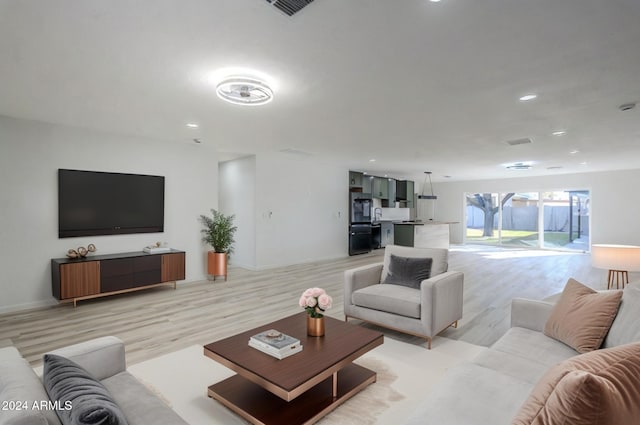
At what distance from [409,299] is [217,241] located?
3.93 meters

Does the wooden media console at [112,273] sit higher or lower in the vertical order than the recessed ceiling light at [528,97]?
lower

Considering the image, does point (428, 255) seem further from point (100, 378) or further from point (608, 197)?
point (608, 197)

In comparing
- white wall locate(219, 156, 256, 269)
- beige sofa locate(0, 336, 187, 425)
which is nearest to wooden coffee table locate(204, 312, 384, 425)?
beige sofa locate(0, 336, 187, 425)

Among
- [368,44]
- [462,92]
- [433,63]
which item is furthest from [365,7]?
[462,92]

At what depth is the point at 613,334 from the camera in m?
1.86

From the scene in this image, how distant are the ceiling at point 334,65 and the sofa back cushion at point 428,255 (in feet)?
5.39

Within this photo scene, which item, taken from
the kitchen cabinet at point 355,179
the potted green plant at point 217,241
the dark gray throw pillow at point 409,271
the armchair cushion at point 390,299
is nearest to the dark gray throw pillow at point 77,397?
the armchair cushion at point 390,299

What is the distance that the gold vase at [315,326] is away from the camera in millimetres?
2402

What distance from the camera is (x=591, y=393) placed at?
86 cm

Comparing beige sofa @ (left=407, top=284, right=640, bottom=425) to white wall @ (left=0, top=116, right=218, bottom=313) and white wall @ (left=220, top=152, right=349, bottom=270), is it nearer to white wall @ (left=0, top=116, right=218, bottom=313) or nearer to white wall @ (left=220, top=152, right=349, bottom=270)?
white wall @ (left=0, top=116, right=218, bottom=313)

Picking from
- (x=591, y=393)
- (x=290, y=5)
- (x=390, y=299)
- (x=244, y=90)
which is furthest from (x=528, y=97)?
(x=591, y=393)

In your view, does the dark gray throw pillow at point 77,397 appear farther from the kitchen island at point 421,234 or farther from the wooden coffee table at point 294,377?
the kitchen island at point 421,234

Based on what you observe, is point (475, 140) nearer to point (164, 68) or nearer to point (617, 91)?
point (617, 91)

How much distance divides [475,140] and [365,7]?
412 centimetres
